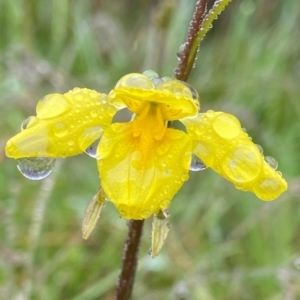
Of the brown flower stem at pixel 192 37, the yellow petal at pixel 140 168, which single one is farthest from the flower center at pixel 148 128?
the brown flower stem at pixel 192 37

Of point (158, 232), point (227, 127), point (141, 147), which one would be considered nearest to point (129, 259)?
point (158, 232)

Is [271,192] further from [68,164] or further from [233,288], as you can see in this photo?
[68,164]

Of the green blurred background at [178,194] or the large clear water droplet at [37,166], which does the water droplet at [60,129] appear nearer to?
the large clear water droplet at [37,166]

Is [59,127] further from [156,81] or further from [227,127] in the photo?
[227,127]

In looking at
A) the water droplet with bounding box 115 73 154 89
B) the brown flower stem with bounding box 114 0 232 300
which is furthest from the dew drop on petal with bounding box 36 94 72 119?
the brown flower stem with bounding box 114 0 232 300

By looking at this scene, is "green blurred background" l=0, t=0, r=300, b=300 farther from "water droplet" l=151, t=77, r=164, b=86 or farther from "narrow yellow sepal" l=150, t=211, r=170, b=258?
"water droplet" l=151, t=77, r=164, b=86

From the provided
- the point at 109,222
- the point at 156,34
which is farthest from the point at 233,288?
the point at 156,34
